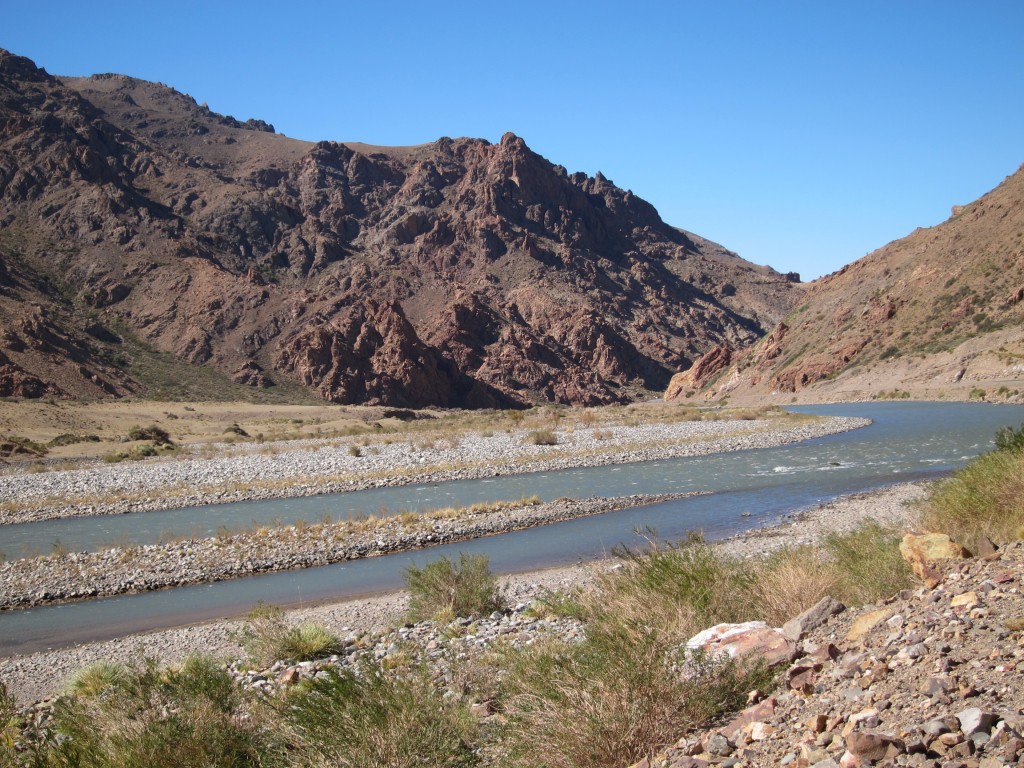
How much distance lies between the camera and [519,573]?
48.1ft

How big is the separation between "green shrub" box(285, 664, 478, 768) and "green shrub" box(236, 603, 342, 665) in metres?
3.73

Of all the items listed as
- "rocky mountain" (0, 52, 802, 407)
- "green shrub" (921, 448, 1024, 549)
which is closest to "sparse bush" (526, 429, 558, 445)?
"green shrub" (921, 448, 1024, 549)

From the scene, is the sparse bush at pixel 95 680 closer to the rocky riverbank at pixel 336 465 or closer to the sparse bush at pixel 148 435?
the rocky riverbank at pixel 336 465

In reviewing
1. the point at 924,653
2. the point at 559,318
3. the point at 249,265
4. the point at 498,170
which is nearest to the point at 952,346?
the point at 559,318

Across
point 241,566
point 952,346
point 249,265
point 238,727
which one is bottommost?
point 241,566

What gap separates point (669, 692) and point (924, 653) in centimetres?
142

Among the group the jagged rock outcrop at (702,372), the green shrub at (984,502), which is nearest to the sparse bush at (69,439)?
the green shrub at (984,502)

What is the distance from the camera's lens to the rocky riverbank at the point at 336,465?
89.8 feet

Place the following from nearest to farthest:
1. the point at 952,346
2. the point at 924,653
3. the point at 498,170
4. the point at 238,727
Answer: the point at 924,653 → the point at 238,727 → the point at 952,346 → the point at 498,170

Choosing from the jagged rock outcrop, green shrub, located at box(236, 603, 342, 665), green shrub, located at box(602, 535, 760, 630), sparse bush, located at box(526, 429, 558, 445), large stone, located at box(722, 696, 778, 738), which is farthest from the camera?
the jagged rock outcrop

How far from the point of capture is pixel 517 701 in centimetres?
489

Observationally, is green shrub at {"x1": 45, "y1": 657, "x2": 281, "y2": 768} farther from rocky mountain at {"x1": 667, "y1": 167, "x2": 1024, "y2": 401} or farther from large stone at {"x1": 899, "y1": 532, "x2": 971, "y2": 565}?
rocky mountain at {"x1": 667, "y1": 167, "x2": 1024, "y2": 401}

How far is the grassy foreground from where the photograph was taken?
4500 millimetres

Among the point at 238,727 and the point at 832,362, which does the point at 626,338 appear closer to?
the point at 832,362
